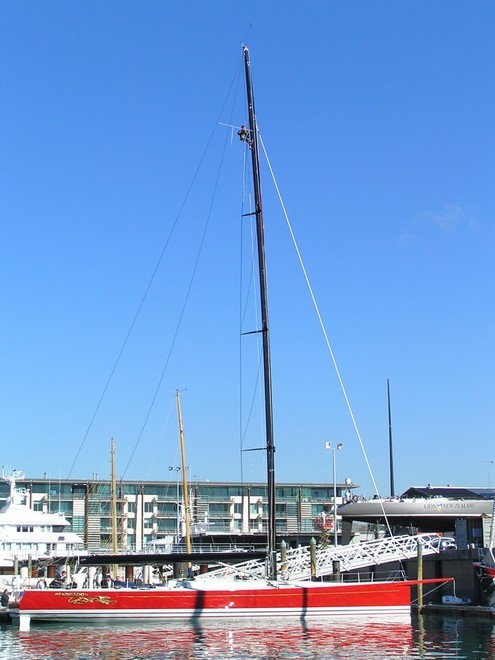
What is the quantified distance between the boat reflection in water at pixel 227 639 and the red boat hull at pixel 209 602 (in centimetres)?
52

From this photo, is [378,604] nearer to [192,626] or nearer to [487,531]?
[192,626]

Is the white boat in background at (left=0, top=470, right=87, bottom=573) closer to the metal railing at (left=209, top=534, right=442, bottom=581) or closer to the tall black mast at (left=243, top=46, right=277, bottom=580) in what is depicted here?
the metal railing at (left=209, top=534, right=442, bottom=581)

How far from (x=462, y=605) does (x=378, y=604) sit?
8.49 meters

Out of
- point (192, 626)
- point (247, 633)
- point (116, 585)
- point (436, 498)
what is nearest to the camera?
point (247, 633)

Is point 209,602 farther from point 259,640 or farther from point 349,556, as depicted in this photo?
point 349,556

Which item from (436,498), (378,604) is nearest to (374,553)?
(378,604)

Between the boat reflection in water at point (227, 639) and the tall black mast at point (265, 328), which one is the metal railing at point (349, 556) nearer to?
the tall black mast at point (265, 328)

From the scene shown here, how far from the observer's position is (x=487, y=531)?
5700 cm

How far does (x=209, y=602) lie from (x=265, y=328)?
1363 centimetres

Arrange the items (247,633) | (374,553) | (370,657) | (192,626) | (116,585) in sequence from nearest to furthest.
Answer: (370,657) < (247,633) < (192,626) < (116,585) < (374,553)

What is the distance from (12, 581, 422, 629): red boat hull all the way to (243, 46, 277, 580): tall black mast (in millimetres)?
2038

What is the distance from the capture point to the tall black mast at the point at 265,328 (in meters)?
42.8

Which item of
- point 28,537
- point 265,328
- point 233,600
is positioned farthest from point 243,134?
point 28,537

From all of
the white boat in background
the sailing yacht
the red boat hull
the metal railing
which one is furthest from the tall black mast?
→ the white boat in background
